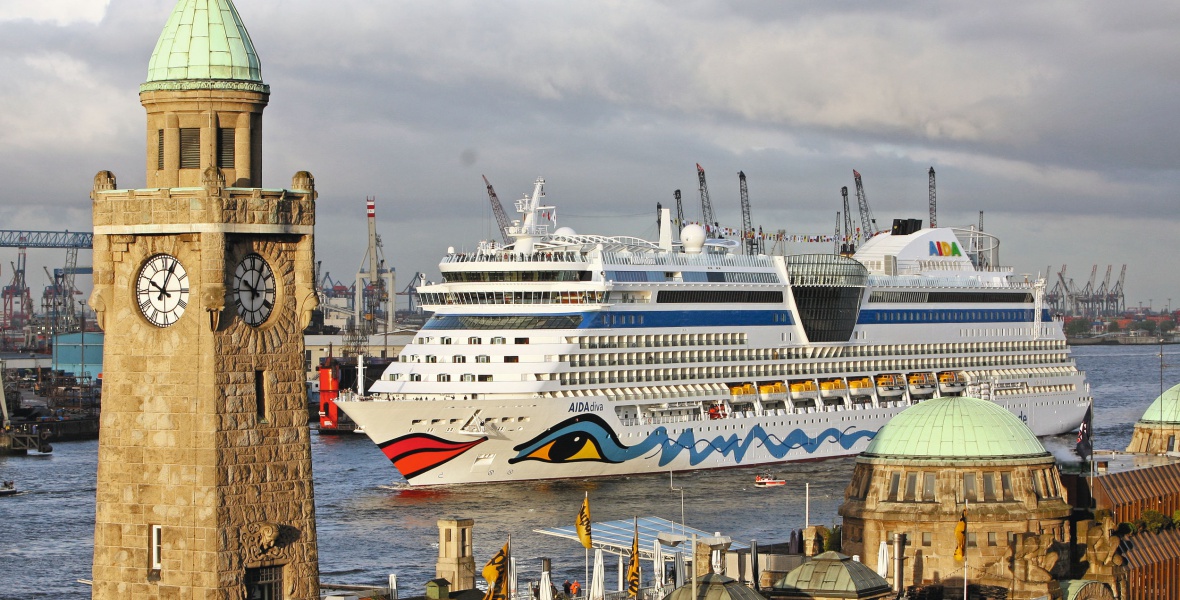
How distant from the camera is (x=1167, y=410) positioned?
262ft

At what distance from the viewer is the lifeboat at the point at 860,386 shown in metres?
138

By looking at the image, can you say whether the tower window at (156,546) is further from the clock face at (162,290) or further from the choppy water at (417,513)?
the choppy water at (417,513)

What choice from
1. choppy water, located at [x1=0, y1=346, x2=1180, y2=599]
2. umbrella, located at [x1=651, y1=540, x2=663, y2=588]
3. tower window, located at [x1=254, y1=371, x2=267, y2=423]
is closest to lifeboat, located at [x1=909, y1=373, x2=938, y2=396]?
choppy water, located at [x1=0, y1=346, x2=1180, y2=599]

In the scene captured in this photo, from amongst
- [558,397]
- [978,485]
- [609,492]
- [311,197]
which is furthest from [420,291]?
[311,197]

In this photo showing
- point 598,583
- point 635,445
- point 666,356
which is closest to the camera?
point 598,583

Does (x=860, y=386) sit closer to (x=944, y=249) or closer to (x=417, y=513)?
(x=944, y=249)

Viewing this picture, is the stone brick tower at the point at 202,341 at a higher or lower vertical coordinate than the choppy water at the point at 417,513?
higher

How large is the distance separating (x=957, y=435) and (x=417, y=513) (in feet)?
155

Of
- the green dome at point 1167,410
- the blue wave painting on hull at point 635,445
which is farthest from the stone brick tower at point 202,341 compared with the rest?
the blue wave painting on hull at point 635,445

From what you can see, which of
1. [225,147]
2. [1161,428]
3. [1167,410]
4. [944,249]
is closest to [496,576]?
[225,147]

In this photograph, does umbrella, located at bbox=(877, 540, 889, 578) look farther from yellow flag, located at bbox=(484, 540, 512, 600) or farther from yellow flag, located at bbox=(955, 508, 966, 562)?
yellow flag, located at bbox=(484, 540, 512, 600)

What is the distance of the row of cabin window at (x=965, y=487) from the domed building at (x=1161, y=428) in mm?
26957

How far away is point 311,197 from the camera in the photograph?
31234mm

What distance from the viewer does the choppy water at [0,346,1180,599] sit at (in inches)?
3125
